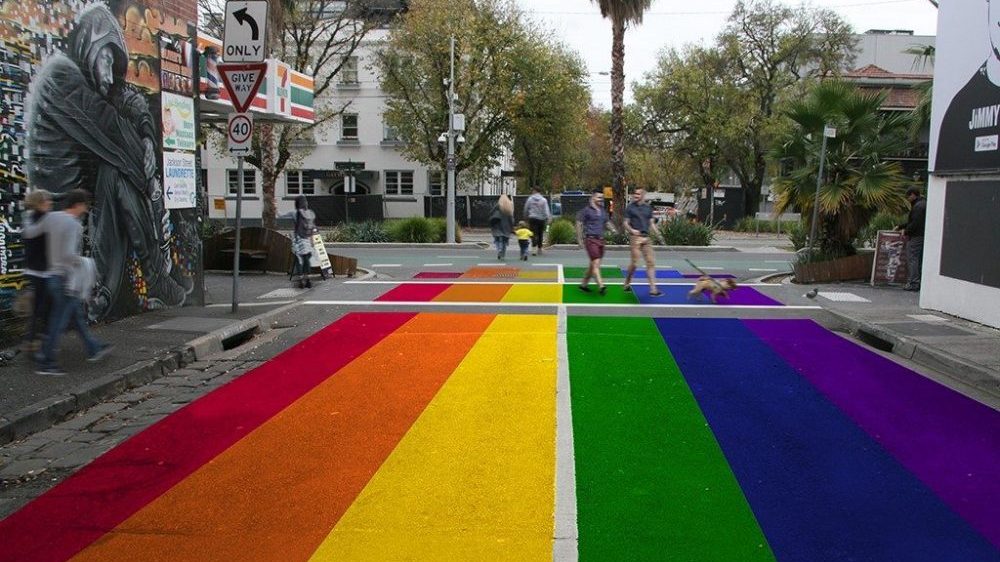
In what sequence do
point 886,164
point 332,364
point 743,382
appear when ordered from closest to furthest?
point 743,382 < point 332,364 < point 886,164

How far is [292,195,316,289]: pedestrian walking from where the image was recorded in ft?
51.2

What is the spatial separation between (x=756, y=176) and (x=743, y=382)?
4178cm

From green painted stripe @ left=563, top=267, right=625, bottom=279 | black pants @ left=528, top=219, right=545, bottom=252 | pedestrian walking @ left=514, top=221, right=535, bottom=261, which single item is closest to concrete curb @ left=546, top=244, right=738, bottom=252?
black pants @ left=528, top=219, right=545, bottom=252

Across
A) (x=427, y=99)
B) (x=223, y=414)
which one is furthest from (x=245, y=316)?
(x=427, y=99)

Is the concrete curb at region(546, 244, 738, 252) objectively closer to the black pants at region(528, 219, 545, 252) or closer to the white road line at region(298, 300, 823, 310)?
the black pants at region(528, 219, 545, 252)

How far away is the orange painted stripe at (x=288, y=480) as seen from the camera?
177 inches

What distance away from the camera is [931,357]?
30.8 ft

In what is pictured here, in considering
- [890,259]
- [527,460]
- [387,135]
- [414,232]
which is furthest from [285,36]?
[527,460]

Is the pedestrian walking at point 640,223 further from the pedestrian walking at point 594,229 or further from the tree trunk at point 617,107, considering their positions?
the tree trunk at point 617,107

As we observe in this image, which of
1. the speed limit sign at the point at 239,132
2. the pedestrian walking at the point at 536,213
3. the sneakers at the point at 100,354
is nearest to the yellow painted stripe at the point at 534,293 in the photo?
the speed limit sign at the point at 239,132

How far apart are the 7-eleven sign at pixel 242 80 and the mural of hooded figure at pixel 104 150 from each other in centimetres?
128

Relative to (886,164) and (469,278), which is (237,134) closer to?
(469,278)

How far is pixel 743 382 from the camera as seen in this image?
821 cm

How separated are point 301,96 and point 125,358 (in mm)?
9291
